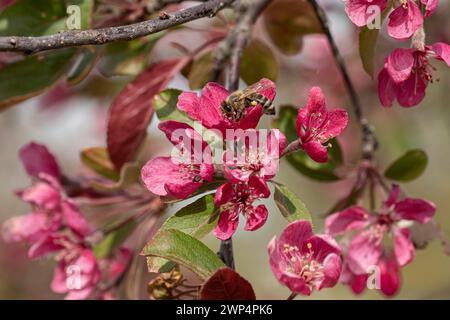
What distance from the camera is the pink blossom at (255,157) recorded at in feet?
3.97

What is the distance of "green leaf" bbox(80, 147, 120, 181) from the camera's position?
1.95 m

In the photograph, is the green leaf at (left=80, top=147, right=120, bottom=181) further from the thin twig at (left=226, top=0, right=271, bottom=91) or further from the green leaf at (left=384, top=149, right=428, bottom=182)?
the green leaf at (left=384, top=149, right=428, bottom=182)

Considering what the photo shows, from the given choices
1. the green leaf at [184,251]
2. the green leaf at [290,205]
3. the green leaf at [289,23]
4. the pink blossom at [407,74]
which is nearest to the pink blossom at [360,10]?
the pink blossom at [407,74]

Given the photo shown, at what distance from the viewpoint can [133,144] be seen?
6.06 ft

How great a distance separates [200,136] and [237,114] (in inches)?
3.3

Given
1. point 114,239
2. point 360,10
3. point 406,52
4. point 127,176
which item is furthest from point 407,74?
point 114,239

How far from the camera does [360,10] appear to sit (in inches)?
49.8

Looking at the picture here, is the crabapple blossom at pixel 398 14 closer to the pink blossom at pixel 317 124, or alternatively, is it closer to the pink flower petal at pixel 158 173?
the pink blossom at pixel 317 124

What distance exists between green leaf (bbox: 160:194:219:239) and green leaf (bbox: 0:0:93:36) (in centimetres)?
68

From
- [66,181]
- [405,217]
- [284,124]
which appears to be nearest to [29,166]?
[66,181]

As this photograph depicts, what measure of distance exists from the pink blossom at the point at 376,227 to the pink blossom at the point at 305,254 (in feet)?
1.33

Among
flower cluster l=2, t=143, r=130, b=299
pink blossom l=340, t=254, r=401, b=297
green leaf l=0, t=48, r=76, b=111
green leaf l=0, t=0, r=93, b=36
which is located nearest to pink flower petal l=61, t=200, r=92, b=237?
flower cluster l=2, t=143, r=130, b=299

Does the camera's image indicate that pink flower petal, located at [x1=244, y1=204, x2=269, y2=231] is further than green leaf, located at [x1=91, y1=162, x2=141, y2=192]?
No

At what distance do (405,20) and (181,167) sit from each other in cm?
50
